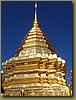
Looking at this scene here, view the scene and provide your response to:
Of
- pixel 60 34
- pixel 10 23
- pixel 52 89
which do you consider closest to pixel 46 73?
pixel 52 89

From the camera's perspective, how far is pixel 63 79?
4039mm

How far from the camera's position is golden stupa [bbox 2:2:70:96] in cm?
407

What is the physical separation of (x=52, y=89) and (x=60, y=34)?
2.35 ft

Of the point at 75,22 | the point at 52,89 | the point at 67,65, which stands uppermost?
the point at 75,22

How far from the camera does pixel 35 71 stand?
4133 millimetres

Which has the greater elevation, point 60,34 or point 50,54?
point 60,34

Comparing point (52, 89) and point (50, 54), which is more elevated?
point (50, 54)

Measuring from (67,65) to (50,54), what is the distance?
279 mm

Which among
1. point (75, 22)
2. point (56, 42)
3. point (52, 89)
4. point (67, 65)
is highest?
point (75, 22)

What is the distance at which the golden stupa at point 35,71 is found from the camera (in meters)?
4.07

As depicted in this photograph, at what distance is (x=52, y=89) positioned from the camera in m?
4.05

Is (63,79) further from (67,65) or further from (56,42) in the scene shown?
(56,42)

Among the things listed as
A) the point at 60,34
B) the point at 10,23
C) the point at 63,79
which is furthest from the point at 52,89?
the point at 10,23

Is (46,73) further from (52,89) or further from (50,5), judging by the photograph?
(50,5)
